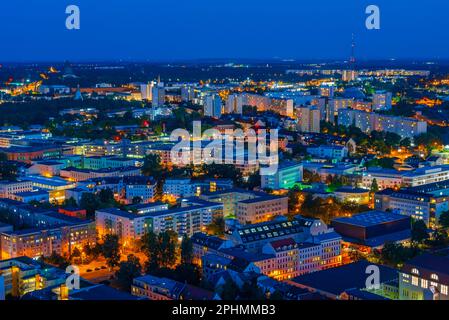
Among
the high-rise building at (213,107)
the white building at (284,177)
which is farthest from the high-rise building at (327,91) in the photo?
the white building at (284,177)

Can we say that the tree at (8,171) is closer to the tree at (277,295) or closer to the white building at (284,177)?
the white building at (284,177)

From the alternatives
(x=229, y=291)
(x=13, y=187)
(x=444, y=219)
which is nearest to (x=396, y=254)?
(x=444, y=219)

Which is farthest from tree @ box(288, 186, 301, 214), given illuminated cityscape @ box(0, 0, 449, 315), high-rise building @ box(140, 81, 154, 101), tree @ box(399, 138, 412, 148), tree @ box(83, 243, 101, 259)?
high-rise building @ box(140, 81, 154, 101)

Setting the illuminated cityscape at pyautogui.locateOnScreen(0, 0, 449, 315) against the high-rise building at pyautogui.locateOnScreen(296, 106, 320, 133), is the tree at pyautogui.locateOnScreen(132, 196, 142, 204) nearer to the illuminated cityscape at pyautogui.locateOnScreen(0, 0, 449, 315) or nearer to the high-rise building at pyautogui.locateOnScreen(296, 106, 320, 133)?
the illuminated cityscape at pyautogui.locateOnScreen(0, 0, 449, 315)

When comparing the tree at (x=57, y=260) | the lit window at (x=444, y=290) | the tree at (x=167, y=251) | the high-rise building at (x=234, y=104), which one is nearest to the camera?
the lit window at (x=444, y=290)
